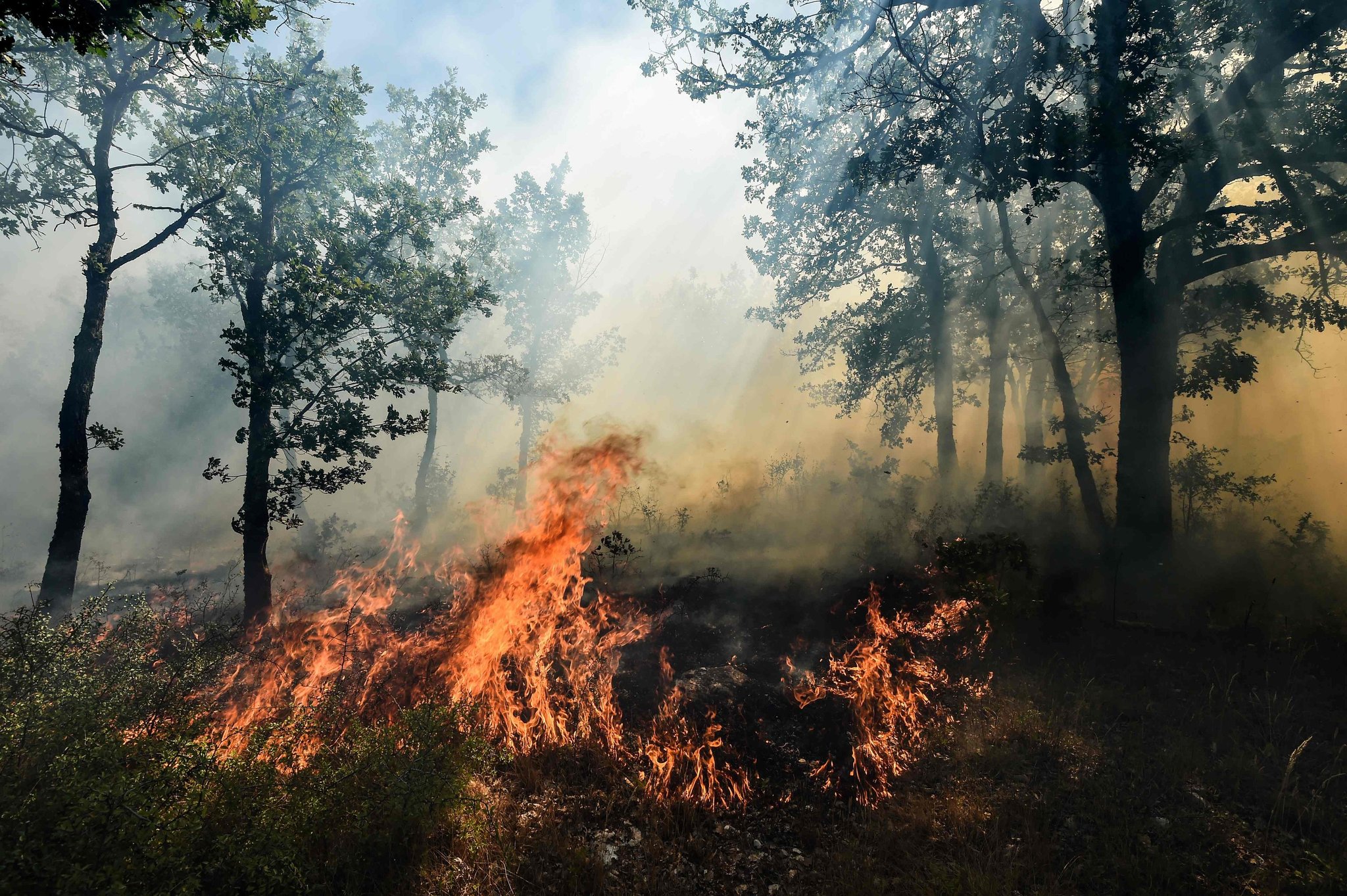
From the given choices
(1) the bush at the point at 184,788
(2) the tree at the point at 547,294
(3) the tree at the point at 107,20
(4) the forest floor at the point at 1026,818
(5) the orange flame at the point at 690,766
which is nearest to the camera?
(1) the bush at the point at 184,788

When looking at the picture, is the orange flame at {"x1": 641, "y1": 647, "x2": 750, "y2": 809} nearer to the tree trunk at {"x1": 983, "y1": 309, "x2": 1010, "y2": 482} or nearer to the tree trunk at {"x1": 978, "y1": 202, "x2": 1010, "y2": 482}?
the tree trunk at {"x1": 978, "y1": 202, "x2": 1010, "y2": 482}

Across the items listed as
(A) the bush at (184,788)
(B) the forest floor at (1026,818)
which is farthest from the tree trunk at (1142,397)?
(A) the bush at (184,788)

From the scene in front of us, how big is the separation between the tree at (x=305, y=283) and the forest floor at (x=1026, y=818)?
Answer: 857 cm

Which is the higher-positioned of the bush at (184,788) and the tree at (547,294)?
the tree at (547,294)

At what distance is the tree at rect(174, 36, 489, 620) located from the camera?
11.3 m

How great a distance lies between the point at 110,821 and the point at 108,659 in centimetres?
627

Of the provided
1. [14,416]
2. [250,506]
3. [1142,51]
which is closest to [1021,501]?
[1142,51]

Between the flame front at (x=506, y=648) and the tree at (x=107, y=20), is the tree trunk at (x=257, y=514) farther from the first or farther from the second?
the tree at (x=107, y=20)

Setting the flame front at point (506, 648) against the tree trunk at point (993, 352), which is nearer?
the flame front at point (506, 648)

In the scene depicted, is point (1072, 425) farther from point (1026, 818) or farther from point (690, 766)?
point (690, 766)

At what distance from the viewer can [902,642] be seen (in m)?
8.73

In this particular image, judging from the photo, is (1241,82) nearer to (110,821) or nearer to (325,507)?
(110,821)

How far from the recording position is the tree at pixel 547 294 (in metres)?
29.6

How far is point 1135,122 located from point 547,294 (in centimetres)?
2616
